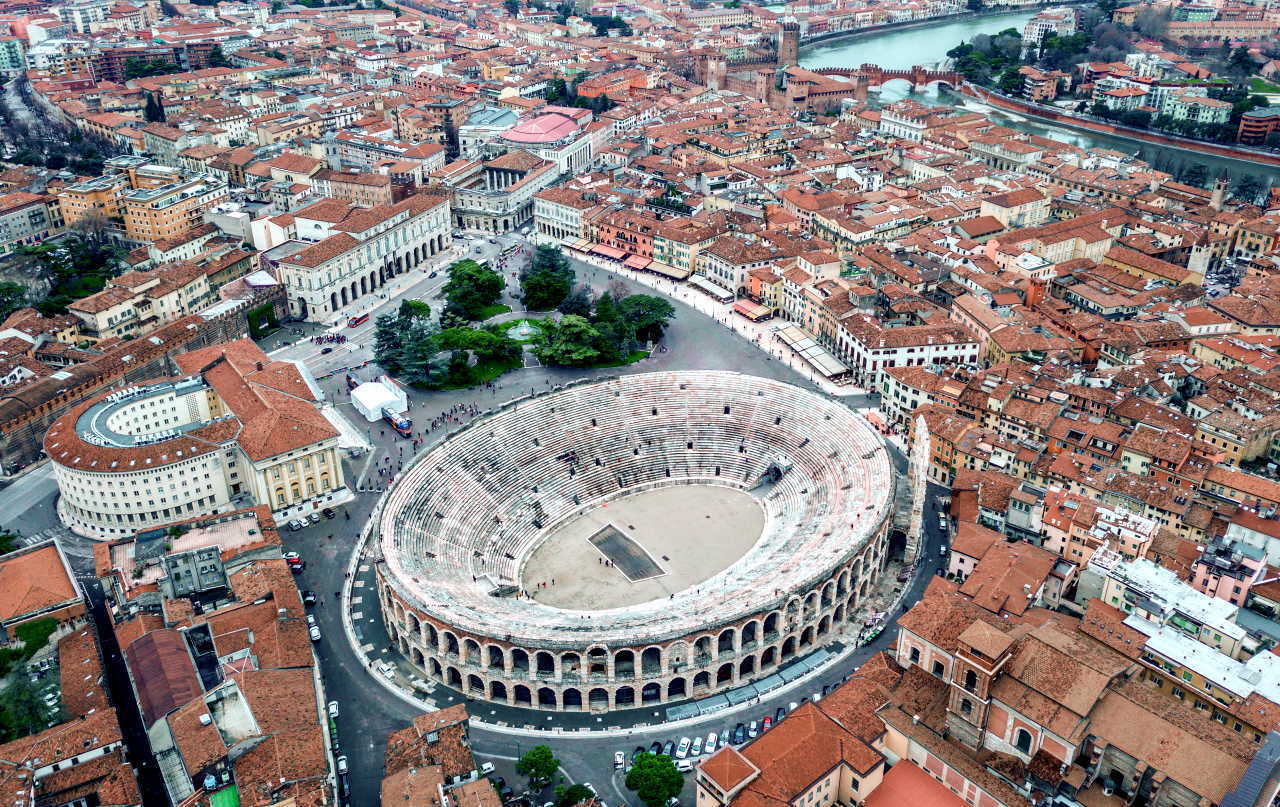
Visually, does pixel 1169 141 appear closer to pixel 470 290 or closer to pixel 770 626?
pixel 470 290

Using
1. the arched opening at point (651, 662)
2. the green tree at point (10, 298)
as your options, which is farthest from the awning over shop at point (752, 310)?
the green tree at point (10, 298)

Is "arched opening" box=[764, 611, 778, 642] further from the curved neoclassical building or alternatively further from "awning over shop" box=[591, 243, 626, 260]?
"awning over shop" box=[591, 243, 626, 260]

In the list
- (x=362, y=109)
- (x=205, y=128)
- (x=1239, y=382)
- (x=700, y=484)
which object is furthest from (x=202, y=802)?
(x=362, y=109)

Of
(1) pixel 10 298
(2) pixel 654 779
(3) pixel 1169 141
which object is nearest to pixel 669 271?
(1) pixel 10 298

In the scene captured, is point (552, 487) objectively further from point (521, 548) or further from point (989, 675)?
point (989, 675)

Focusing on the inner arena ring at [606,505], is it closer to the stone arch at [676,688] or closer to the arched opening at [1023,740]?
the stone arch at [676,688]

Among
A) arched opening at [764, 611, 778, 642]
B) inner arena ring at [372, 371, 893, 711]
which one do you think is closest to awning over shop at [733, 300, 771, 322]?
inner arena ring at [372, 371, 893, 711]
